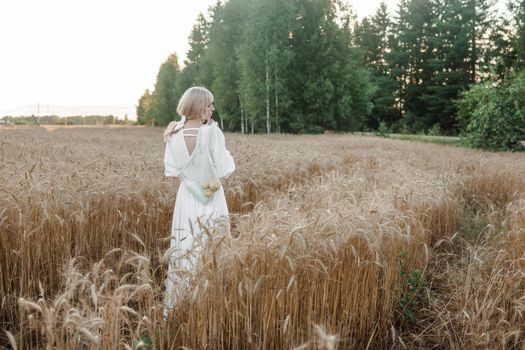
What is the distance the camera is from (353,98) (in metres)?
34.5

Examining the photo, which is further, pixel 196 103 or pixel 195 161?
pixel 195 161

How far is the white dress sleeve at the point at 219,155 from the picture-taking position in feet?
12.7

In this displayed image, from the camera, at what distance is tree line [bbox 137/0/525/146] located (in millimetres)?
30422

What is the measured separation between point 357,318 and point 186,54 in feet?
161

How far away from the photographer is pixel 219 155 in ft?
12.8

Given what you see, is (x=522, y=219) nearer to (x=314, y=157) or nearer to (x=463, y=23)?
(x=314, y=157)

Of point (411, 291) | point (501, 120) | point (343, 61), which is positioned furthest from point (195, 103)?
point (343, 61)

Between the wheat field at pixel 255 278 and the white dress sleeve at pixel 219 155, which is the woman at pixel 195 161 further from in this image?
the wheat field at pixel 255 278

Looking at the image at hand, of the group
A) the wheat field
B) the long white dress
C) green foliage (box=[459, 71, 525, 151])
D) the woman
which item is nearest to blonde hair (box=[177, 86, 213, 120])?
the woman

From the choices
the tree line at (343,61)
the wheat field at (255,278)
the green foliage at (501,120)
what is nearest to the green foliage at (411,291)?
the wheat field at (255,278)

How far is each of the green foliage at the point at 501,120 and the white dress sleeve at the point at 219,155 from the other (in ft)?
57.7

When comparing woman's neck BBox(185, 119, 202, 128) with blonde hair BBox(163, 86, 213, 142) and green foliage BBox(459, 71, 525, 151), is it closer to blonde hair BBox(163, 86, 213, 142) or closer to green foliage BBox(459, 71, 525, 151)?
blonde hair BBox(163, 86, 213, 142)

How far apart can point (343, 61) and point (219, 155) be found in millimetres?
30394

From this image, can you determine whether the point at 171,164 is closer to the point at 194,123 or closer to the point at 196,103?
the point at 194,123
